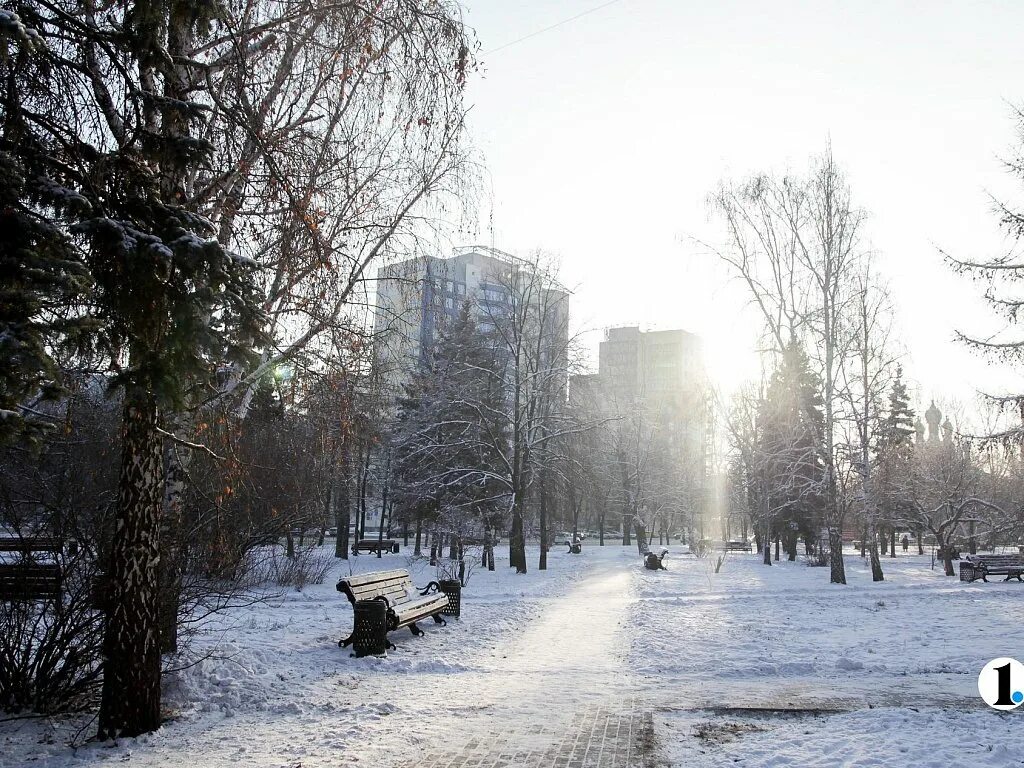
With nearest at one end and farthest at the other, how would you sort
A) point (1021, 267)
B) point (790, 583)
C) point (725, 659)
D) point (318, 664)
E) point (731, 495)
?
point (318, 664)
point (725, 659)
point (1021, 267)
point (790, 583)
point (731, 495)

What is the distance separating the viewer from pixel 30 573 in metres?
6.21

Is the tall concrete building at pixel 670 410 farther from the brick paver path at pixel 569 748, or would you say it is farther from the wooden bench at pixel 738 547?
the brick paver path at pixel 569 748

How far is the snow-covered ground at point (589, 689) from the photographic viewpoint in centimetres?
538

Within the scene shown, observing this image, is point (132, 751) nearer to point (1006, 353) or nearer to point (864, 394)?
point (1006, 353)

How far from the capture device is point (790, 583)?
2239 cm

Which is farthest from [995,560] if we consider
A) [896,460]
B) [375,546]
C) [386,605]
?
[375,546]

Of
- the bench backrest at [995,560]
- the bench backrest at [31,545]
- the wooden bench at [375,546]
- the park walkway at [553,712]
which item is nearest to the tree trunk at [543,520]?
the wooden bench at [375,546]

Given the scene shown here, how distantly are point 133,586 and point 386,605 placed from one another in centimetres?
429

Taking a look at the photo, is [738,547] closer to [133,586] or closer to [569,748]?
[569,748]

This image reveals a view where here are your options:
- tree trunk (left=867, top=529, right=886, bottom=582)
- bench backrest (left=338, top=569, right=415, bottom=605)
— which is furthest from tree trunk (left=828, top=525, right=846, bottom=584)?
bench backrest (left=338, top=569, right=415, bottom=605)

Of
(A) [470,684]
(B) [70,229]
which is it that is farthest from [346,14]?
(A) [470,684]

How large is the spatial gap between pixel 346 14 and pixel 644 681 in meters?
7.47

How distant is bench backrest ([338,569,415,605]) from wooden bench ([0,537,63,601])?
3.54 meters

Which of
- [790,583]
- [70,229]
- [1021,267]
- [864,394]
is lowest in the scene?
[790,583]
